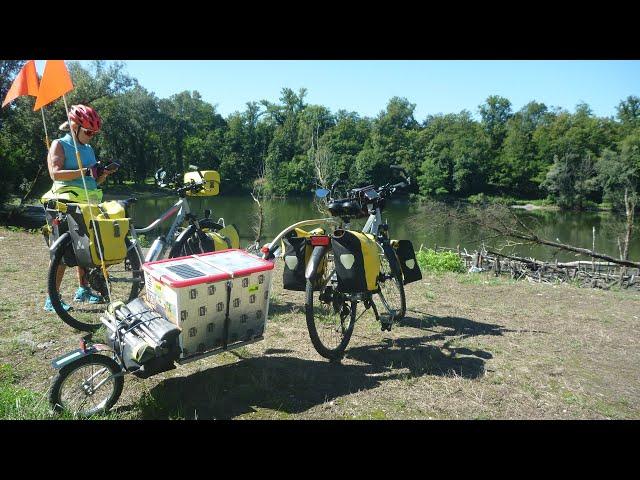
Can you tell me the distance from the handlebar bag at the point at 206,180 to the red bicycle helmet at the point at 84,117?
1.02 meters

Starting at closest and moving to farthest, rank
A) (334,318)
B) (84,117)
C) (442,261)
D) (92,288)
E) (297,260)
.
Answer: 1. (297,260)
2. (334,318)
3. (84,117)
4. (92,288)
5. (442,261)

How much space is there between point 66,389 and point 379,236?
9.75 ft

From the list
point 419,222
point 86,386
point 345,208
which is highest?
point 345,208

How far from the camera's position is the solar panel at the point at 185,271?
3110 mm

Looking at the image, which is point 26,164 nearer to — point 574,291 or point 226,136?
Answer: point 574,291

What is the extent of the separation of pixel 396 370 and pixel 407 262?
4.31ft

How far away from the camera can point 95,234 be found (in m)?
3.98

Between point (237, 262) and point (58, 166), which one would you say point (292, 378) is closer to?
point (237, 262)

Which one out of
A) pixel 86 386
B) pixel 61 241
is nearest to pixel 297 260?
pixel 86 386

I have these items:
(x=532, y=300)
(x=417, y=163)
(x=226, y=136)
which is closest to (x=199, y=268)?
(x=532, y=300)

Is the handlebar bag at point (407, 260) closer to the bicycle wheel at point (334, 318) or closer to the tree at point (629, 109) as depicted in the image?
the bicycle wheel at point (334, 318)

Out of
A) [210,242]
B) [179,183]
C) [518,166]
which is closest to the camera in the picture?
[210,242]

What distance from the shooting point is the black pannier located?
15.7 ft

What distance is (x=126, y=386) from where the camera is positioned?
11.0 ft
